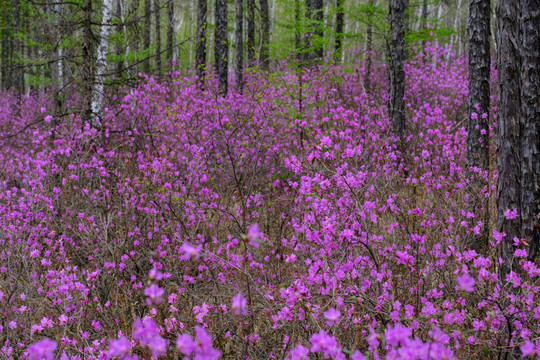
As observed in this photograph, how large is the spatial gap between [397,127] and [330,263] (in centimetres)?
531

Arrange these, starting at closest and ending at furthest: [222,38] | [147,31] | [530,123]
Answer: [530,123] < [222,38] < [147,31]

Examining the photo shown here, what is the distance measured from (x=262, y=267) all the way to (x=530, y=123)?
236 centimetres

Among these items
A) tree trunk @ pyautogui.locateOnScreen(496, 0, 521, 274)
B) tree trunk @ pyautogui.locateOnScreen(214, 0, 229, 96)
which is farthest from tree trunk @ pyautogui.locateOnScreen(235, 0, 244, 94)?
tree trunk @ pyautogui.locateOnScreen(496, 0, 521, 274)

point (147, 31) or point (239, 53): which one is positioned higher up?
point (147, 31)

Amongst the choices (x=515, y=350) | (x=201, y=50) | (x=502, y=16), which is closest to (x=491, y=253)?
(x=515, y=350)

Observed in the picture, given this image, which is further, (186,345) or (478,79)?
(478,79)

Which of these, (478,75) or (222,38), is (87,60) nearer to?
(478,75)

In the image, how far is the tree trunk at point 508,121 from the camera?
9.67 ft

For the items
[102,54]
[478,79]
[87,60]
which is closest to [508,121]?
[478,79]

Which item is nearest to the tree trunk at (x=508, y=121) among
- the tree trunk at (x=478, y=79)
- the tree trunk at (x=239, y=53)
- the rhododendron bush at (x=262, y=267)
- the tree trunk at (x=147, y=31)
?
the rhododendron bush at (x=262, y=267)

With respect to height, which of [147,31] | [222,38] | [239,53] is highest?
[147,31]

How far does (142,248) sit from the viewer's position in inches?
169

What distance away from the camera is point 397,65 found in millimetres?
7805

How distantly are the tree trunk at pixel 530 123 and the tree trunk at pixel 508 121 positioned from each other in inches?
1.3
